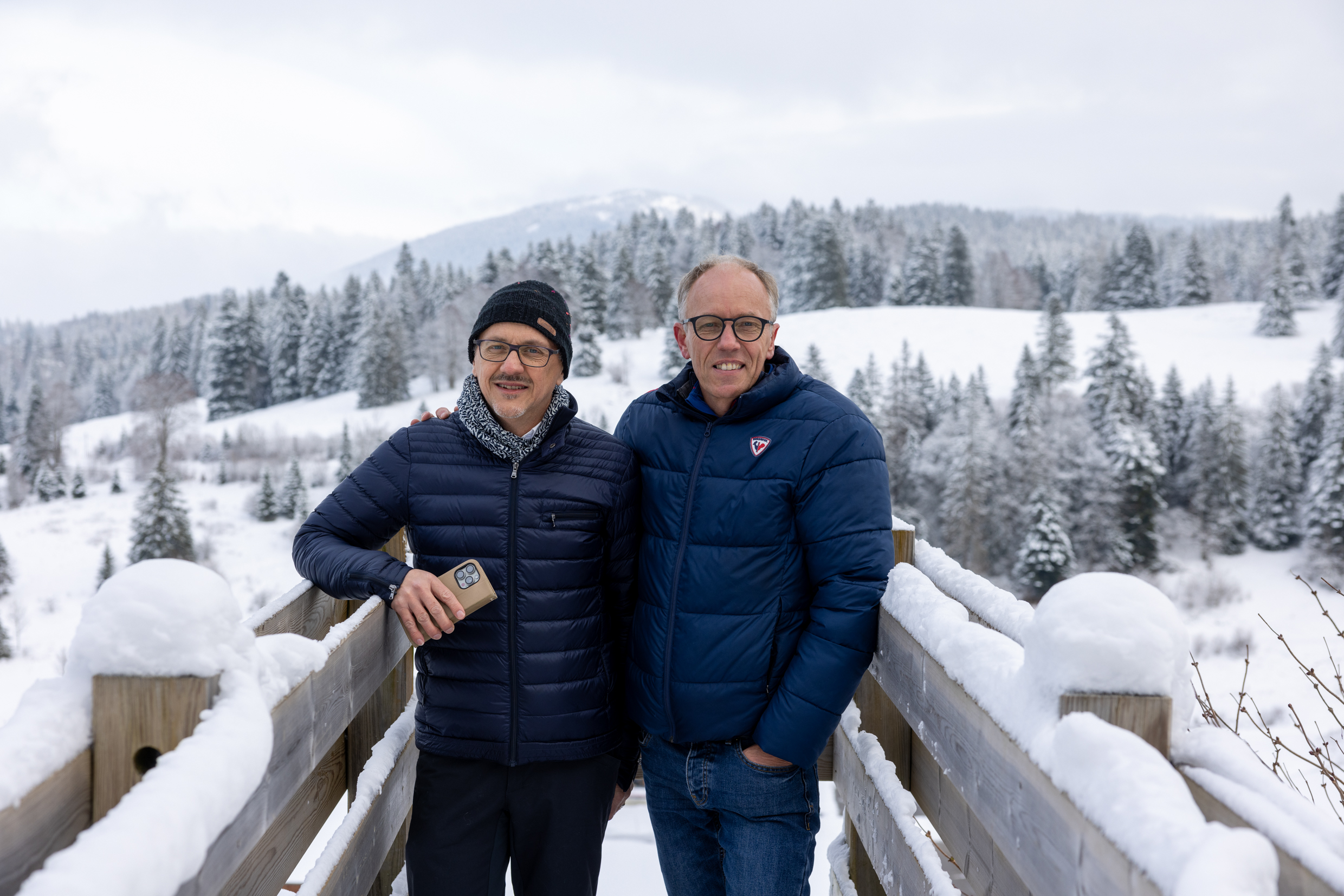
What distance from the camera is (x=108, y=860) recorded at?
2.98ft

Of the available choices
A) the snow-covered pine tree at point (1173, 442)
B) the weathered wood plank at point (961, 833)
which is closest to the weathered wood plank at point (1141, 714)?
the weathered wood plank at point (961, 833)

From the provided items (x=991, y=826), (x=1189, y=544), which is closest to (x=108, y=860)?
(x=991, y=826)

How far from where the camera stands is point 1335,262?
60250mm

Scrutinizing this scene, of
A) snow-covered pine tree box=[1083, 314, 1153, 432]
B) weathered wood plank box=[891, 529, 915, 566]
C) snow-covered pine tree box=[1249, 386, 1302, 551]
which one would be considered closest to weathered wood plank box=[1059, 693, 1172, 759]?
weathered wood plank box=[891, 529, 915, 566]

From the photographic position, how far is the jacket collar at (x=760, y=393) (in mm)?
2221

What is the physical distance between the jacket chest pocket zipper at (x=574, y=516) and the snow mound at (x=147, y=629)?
1022mm

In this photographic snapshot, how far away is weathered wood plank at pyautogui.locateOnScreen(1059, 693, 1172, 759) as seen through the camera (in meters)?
1.10

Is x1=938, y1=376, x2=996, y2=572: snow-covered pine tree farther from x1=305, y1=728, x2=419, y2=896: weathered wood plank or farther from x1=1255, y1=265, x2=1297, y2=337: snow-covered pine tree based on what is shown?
x1=305, y1=728, x2=419, y2=896: weathered wood plank

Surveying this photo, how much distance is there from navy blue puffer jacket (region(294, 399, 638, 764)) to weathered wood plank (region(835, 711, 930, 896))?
72cm

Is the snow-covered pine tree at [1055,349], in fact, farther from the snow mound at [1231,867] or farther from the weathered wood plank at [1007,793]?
the snow mound at [1231,867]

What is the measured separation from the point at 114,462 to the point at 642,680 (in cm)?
6449

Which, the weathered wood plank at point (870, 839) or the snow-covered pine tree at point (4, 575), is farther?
the snow-covered pine tree at point (4, 575)

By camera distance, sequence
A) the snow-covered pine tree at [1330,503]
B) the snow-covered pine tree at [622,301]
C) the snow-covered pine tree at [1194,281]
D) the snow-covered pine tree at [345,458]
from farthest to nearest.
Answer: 1. the snow-covered pine tree at [1194,281]
2. the snow-covered pine tree at [622,301]
3. the snow-covered pine tree at [345,458]
4. the snow-covered pine tree at [1330,503]

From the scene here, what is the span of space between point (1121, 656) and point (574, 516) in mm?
1430
